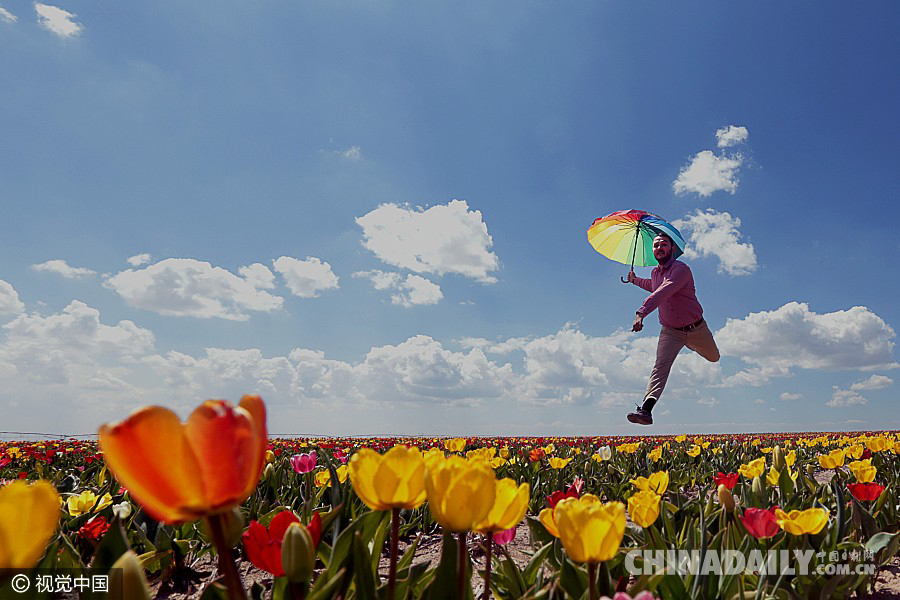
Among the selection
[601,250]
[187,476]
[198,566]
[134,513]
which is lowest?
[198,566]

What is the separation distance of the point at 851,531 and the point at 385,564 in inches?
92.6

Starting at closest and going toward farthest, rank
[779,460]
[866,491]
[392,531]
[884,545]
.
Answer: [392,531]
[884,545]
[866,491]
[779,460]

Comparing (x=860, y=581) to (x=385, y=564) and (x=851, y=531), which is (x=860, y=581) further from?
(x=385, y=564)

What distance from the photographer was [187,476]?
0.77 m

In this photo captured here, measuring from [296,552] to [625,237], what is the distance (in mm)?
9865

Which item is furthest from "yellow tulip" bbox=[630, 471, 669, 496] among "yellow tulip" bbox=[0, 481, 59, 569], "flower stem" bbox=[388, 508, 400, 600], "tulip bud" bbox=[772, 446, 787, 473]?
"yellow tulip" bbox=[0, 481, 59, 569]

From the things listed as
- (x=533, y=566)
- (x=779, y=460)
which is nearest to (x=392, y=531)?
(x=533, y=566)

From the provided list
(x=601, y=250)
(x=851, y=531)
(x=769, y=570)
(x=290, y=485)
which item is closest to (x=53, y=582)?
(x=769, y=570)

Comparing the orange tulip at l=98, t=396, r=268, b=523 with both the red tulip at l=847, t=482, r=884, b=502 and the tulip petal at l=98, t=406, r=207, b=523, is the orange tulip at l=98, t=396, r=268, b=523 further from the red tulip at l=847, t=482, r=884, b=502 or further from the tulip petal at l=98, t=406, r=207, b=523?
the red tulip at l=847, t=482, r=884, b=502

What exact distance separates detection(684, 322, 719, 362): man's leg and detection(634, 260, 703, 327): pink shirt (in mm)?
183

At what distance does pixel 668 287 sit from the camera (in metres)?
7.75

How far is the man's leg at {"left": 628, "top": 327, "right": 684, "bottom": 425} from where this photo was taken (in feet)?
25.8

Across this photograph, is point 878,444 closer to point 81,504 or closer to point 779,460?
point 779,460

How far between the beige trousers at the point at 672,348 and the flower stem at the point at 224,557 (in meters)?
7.97
